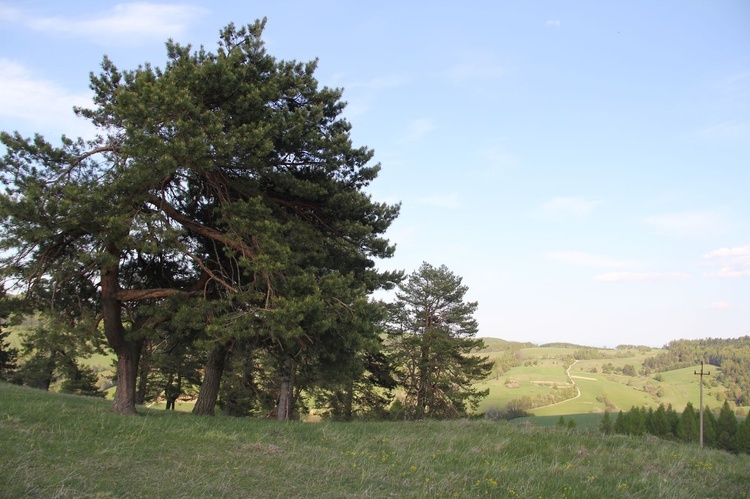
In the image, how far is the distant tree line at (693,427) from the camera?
189ft

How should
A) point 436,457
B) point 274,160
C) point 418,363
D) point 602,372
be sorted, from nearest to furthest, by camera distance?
point 436,457
point 274,160
point 418,363
point 602,372

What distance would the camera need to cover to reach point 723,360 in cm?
15288

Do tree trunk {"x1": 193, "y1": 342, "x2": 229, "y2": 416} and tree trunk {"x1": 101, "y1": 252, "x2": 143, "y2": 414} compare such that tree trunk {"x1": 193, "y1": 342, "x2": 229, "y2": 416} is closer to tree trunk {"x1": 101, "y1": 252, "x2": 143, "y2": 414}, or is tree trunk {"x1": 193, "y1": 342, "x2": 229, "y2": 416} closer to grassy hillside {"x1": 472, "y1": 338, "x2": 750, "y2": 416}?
tree trunk {"x1": 101, "y1": 252, "x2": 143, "y2": 414}

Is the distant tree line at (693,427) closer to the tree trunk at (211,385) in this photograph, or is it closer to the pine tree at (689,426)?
the pine tree at (689,426)

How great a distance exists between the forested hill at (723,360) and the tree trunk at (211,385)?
128 m

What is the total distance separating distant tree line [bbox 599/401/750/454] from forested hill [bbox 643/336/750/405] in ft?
187

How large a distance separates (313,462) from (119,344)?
7.53 metres

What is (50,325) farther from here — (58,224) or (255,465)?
Answer: (255,465)

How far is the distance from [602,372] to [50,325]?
595 feet

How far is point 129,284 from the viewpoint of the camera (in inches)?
565

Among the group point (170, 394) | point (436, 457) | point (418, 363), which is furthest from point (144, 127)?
point (170, 394)

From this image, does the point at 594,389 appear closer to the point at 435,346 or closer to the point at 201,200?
the point at 435,346

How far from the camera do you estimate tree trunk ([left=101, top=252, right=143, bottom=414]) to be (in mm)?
11780

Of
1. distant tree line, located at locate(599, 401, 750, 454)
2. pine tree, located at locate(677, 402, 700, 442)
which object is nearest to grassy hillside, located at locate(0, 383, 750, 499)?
distant tree line, located at locate(599, 401, 750, 454)
